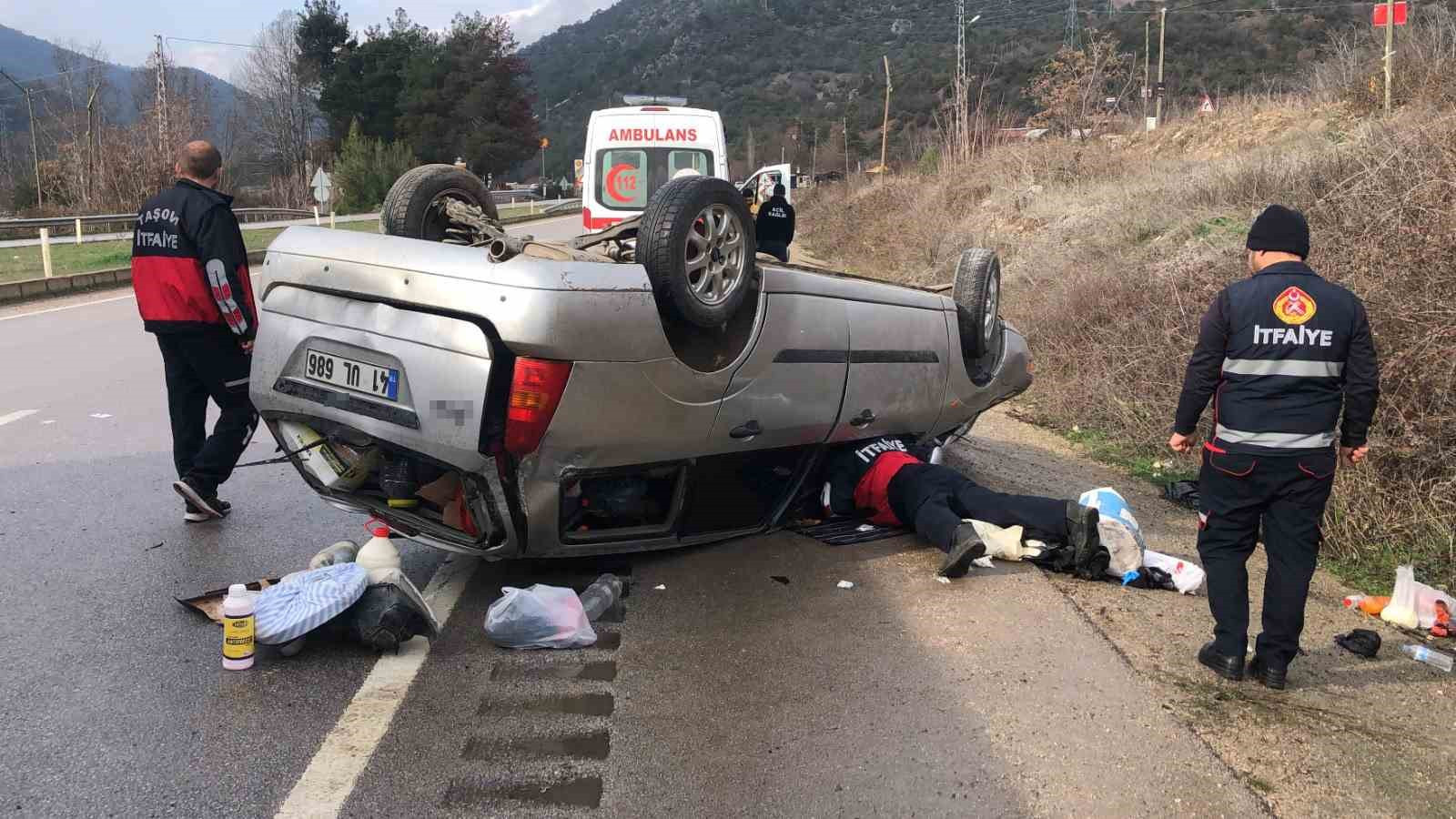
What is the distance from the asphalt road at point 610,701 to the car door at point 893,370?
2.08 ft

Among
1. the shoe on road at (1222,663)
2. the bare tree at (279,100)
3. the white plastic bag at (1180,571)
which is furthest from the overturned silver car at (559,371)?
the bare tree at (279,100)

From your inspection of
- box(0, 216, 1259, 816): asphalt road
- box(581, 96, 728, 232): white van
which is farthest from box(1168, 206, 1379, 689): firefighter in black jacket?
box(581, 96, 728, 232): white van

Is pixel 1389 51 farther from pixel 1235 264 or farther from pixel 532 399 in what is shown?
pixel 532 399

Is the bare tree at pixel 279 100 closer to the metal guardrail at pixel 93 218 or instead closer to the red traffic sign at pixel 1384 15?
the metal guardrail at pixel 93 218

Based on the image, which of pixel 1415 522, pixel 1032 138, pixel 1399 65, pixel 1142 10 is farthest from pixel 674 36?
pixel 1415 522

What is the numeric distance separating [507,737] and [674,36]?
431 feet

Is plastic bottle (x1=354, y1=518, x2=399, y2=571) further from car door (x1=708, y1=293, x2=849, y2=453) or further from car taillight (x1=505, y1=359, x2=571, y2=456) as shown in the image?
car door (x1=708, y1=293, x2=849, y2=453)

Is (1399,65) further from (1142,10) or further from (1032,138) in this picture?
(1142,10)

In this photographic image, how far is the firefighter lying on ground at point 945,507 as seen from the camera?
16.6 feet

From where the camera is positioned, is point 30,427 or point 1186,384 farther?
point 30,427

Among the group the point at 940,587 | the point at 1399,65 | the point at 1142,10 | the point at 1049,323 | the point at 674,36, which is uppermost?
the point at 674,36

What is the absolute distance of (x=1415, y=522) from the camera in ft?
17.7

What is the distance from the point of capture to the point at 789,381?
495cm

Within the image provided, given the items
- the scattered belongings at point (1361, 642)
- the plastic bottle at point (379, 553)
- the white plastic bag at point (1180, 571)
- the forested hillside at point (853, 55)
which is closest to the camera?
the plastic bottle at point (379, 553)
